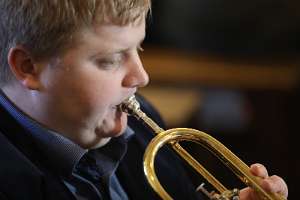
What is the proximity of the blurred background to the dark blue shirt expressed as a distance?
1464 mm

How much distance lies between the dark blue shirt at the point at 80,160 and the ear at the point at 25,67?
6cm

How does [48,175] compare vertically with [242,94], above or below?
above

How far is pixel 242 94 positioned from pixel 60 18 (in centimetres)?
201

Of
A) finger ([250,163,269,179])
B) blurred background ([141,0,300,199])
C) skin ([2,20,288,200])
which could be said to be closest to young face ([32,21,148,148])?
skin ([2,20,288,200])

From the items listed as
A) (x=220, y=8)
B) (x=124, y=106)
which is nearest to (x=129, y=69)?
(x=124, y=106)

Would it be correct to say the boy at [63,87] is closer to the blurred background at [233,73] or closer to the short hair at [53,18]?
the short hair at [53,18]

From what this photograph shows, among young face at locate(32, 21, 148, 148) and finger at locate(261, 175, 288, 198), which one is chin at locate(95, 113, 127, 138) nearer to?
young face at locate(32, 21, 148, 148)

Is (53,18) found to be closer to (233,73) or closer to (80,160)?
(80,160)

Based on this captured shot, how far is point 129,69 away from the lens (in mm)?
1225

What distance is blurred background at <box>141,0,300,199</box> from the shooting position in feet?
9.73

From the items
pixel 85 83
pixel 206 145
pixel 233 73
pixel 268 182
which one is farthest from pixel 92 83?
pixel 233 73

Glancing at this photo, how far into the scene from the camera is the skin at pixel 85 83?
118cm

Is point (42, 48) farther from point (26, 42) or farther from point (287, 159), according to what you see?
point (287, 159)

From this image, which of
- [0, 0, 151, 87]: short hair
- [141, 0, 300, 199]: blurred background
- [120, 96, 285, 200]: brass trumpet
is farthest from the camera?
[141, 0, 300, 199]: blurred background
